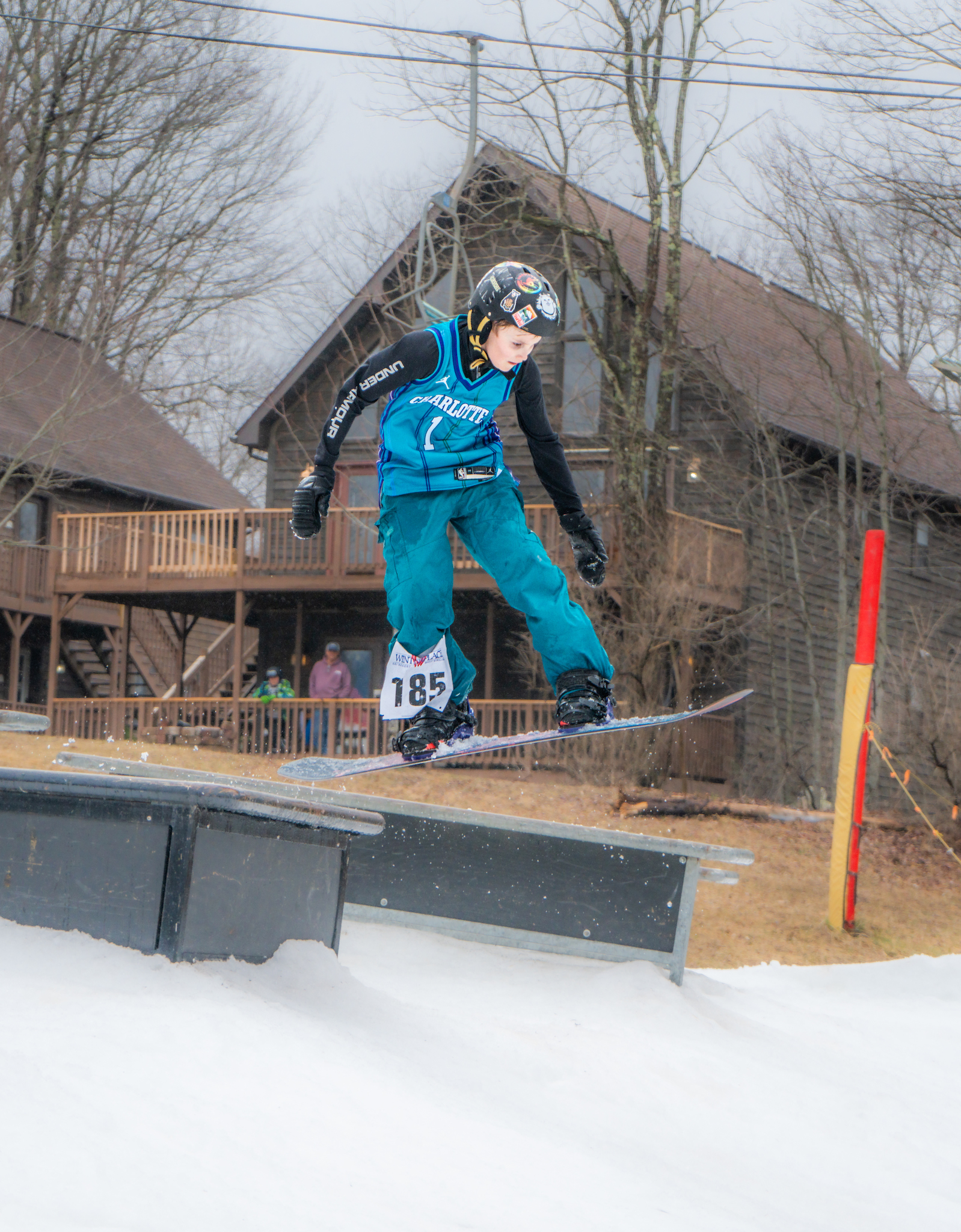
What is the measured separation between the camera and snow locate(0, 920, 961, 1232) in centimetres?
300

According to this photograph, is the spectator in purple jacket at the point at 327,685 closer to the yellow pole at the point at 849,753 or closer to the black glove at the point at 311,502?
the yellow pole at the point at 849,753

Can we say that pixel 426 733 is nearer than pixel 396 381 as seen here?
No

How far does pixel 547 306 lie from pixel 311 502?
1062 millimetres

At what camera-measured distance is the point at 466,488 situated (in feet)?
15.8

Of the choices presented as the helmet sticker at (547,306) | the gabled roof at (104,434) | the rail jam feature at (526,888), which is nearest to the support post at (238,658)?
the gabled roof at (104,434)

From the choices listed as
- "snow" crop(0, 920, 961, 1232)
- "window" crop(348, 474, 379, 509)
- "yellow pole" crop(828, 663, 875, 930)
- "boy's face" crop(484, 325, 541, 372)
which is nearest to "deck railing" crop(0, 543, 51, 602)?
"window" crop(348, 474, 379, 509)

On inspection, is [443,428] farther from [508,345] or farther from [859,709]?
[859,709]

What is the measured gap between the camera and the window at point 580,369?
19609mm

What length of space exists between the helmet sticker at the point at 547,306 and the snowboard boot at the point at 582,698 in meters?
1.31

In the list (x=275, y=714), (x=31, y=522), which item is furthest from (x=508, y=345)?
(x=31, y=522)

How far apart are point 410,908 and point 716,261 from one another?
1877cm

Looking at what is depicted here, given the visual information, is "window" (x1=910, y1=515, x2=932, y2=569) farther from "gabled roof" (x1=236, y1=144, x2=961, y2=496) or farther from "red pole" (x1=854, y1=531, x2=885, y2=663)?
"red pole" (x1=854, y1=531, x2=885, y2=663)

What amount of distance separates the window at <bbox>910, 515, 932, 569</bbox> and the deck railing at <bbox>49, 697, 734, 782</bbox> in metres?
5.55

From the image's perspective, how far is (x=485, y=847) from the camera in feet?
22.7
